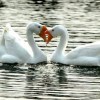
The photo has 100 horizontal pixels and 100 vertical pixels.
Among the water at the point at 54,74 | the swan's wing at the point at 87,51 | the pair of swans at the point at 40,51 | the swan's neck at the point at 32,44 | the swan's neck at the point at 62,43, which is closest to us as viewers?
the water at the point at 54,74

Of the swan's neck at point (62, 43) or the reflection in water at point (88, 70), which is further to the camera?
the swan's neck at point (62, 43)

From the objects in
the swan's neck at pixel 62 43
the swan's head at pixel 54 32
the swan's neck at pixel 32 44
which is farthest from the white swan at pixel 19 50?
the swan's neck at pixel 62 43

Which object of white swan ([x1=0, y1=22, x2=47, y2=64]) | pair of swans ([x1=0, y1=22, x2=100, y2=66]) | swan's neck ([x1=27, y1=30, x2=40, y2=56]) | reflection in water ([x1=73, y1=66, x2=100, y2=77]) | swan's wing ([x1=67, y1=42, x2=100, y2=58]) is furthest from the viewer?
swan's neck ([x1=27, y1=30, x2=40, y2=56])

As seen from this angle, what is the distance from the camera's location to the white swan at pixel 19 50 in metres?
22.8

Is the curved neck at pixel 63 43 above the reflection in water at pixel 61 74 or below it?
above

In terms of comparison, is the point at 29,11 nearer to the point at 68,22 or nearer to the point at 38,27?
the point at 68,22

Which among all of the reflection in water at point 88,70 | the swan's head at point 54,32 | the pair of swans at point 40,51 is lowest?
the reflection in water at point 88,70

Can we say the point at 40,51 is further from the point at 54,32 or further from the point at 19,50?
the point at 54,32

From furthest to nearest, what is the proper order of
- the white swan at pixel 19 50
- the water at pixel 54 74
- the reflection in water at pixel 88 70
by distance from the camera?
the white swan at pixel 19 50 → the reflection in water at pixel 88 70 → the water at pixel 54 74

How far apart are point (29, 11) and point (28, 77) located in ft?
50.9

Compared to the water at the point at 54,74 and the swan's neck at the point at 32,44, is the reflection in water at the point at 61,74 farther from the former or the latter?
the swan's neck at the point at 32,44

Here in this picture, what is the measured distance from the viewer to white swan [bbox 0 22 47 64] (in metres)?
22.8

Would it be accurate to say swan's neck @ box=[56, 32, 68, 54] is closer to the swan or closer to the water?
the swan

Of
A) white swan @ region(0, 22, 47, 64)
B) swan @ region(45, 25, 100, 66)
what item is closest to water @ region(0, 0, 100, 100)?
swan @ region(45, 25, 100, 66)
